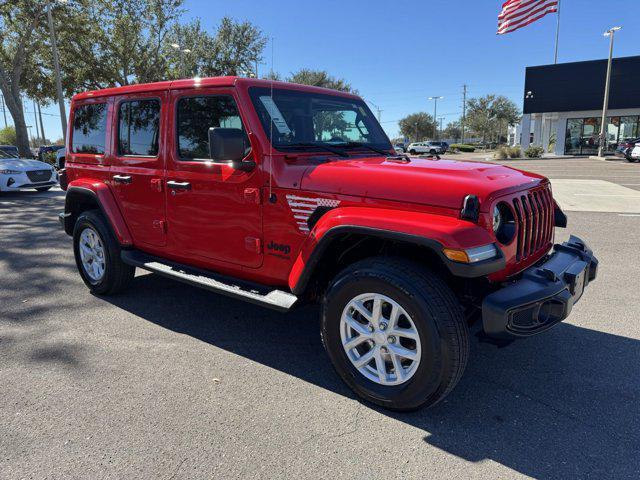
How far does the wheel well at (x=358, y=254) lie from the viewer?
284 centimetres

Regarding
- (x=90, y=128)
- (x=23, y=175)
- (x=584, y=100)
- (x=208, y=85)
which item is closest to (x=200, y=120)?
(x=208, y=85)

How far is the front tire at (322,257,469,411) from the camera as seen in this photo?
251 cm

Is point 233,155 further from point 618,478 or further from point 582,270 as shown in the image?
point 618,478

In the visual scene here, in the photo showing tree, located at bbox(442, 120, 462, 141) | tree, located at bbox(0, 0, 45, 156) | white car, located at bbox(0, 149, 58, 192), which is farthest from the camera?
tree, located at bbox(442, 120, 462, 141)

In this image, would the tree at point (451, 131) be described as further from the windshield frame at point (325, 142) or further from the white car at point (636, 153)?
the windshield frame at point (325, 142)

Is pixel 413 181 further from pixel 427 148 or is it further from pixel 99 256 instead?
pixel 427 148

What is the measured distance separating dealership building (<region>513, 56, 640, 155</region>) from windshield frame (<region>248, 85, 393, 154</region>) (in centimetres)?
3626

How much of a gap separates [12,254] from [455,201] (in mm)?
6465

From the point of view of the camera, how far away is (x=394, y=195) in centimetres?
268

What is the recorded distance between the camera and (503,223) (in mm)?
2750

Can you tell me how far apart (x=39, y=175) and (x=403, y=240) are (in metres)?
14.1

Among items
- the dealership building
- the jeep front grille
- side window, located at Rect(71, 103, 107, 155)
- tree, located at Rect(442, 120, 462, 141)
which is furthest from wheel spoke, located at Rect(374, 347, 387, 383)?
tree, located at Rect(442, 120, 462, 141)

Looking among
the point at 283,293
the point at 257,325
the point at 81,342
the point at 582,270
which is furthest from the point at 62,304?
the point at 582,270

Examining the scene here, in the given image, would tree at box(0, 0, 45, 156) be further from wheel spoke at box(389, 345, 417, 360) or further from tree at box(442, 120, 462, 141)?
tree at box(442, 120, 462, 141)
